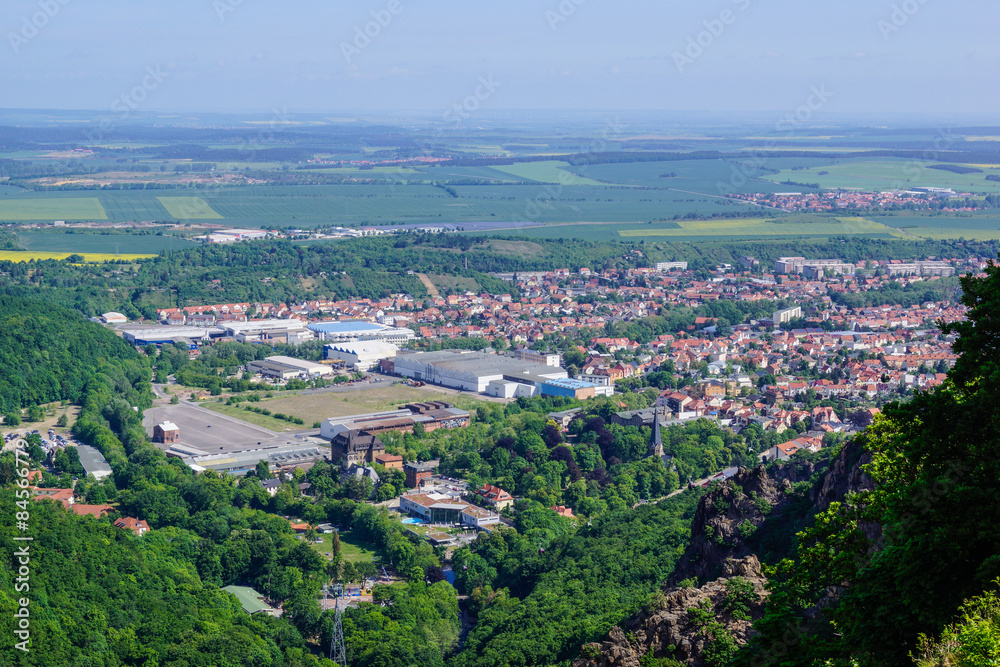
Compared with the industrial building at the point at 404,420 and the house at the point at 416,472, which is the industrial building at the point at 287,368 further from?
the house at the point at 416,472

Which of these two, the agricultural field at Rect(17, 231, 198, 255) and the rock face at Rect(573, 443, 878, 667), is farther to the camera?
the agricultural field at Rect(17, 231, 198, 255)

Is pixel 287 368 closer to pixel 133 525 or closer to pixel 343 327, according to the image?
pixel 343 327

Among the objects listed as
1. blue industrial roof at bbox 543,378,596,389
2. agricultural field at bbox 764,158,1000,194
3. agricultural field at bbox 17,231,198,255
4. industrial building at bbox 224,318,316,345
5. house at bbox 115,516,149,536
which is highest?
agricultural field at bbox 764,158,1000,194

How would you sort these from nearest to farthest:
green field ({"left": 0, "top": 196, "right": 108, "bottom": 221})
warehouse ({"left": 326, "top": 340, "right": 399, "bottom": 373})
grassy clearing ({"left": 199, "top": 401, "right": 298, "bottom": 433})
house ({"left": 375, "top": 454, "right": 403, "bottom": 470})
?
house ({"left": 375, "top": 454, "right": 403, "bottom": 470}), grassy clearing ({"left": 199, "top": 401, "right": 298, "bottom": 433}), warehouse ({"left": 326, "top": 340, "right": 399, "bottom": 373}), green field ({"left": 0, "top": 196, "right": 108, "bottom": 221})

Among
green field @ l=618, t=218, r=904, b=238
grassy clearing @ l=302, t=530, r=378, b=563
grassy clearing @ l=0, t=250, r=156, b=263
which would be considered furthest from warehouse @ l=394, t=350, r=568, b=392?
green field @ l=618, t=218, r=904, b=238

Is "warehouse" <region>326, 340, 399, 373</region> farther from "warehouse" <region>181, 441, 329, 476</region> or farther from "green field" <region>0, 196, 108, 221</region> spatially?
"green field" <region>0, 196, 108, 221</region>

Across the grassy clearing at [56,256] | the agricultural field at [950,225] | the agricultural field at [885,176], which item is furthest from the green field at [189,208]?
the agricultural field at [885,176]

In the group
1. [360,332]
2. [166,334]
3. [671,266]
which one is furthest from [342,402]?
[671,266]

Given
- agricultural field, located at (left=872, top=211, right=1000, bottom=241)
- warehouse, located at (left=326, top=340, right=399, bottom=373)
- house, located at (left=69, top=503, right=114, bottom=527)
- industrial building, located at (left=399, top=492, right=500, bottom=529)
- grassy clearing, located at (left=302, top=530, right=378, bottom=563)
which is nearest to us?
grassy clearing, located at (left=302, top=530, right=378, bottom=563)
